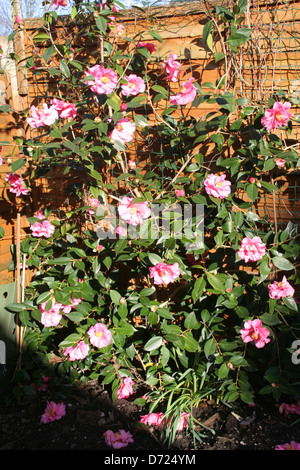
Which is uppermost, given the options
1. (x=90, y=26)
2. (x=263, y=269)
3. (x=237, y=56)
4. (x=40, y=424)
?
(x=90, y=26)

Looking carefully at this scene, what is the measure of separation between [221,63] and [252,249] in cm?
96

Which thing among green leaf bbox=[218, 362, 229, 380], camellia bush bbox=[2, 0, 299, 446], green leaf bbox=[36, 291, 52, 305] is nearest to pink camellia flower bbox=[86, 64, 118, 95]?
camellia bush bbox=[2, 0, 299, 446]

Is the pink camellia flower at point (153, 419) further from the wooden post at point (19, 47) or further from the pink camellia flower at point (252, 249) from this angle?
the wooden post at point (19, 47)

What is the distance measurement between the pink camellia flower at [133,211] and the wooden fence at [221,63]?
572mm

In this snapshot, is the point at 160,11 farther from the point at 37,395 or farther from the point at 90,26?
the point at 37,395

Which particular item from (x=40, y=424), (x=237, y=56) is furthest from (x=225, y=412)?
(x=237, y=56)

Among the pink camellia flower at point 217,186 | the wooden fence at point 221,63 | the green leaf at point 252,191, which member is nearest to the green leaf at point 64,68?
the wooden fence at point 221,63

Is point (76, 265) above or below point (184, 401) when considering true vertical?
above

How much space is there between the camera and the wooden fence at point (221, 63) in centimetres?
200

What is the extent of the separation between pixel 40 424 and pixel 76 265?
2.42 feet

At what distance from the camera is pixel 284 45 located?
79.2 inches

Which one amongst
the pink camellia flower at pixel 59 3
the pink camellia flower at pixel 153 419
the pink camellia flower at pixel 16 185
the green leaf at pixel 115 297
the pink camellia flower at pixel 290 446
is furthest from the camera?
the pink camellia flower at pixel 16 185
